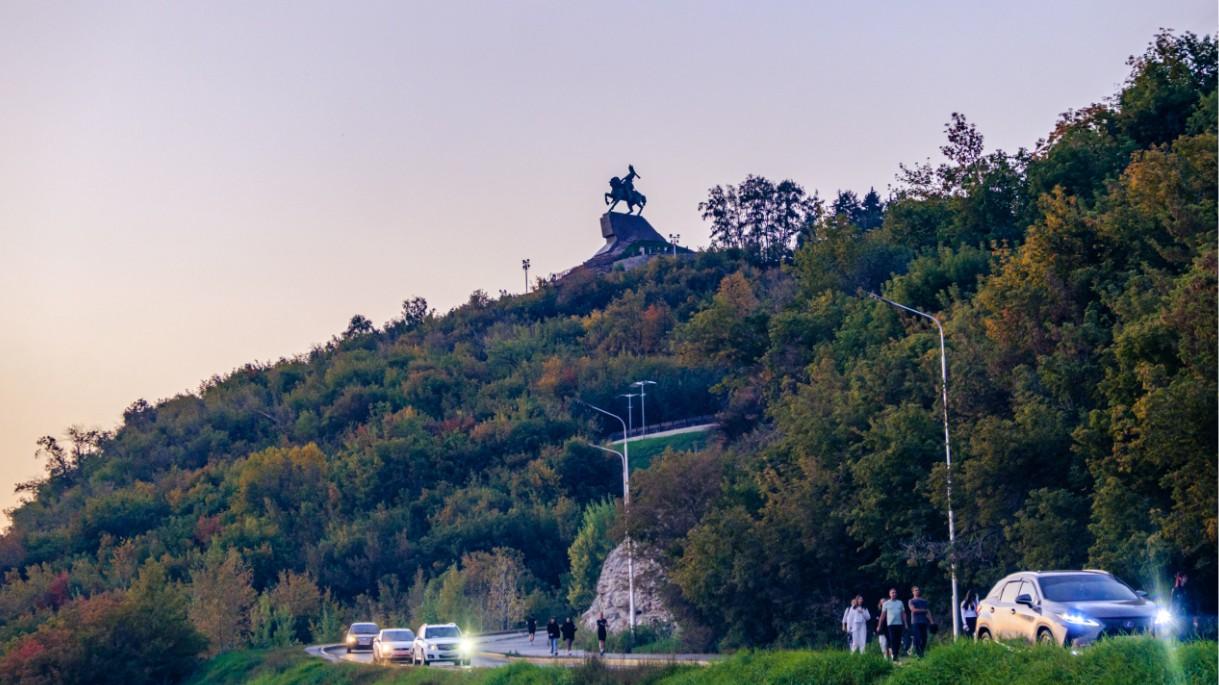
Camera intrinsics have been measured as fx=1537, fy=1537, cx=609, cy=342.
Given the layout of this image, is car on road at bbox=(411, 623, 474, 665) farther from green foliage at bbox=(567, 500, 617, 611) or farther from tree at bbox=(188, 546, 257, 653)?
green foliage at bbox=(567, 500, 617, 611)

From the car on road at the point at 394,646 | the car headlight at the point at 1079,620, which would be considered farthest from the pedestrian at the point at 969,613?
the car on road at the point at 394,646

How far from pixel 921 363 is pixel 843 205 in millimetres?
112765

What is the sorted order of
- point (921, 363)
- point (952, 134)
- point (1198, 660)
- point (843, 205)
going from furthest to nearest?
point (843, 205), point (952, 134), point (921, 363), point (1198, 660)

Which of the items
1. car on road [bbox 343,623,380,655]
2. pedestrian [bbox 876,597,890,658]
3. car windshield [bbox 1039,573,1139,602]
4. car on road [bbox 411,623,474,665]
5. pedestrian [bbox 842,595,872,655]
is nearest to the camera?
car windshield [bbox 1039,573,1139,602]

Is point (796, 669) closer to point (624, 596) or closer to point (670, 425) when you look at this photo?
point (624, 596)

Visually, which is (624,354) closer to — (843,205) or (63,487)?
(843,205)

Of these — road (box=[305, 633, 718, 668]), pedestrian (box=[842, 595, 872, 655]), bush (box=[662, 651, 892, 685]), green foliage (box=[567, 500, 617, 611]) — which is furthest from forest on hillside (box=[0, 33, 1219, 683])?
bush (box=[662, 651, 892, 685])

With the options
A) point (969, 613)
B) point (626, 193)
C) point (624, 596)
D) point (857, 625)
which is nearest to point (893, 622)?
point (857, 625)

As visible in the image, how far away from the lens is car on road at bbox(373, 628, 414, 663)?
53656 millimetres

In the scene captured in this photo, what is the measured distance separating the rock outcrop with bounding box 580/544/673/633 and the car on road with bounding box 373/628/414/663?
7508 mm

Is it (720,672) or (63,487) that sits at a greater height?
(63,487)

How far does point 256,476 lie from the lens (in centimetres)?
11319

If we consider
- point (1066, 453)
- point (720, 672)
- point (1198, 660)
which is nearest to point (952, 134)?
point (1066, 453)

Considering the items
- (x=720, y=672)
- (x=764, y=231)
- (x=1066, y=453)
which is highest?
(x=764, y=231)
